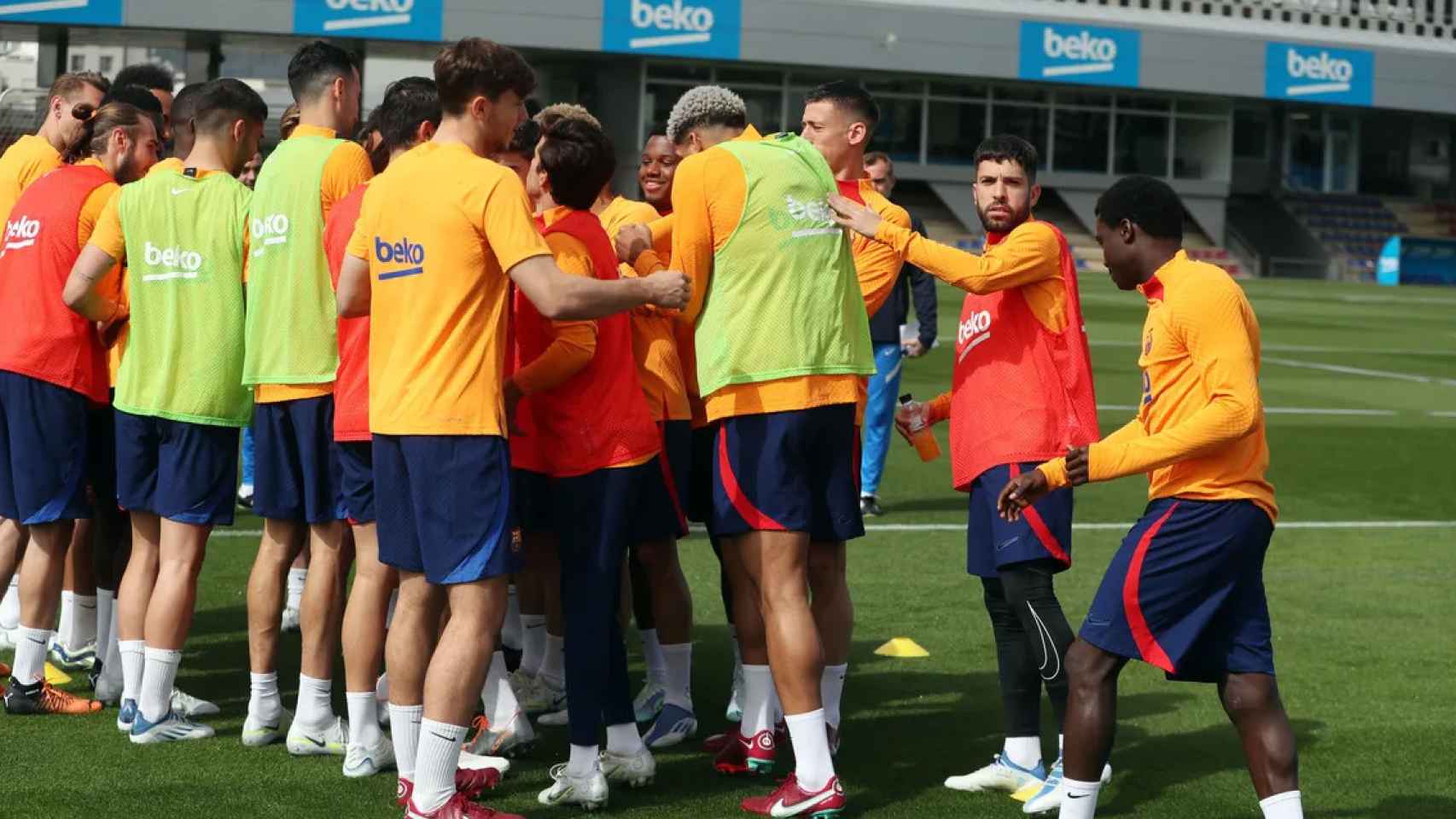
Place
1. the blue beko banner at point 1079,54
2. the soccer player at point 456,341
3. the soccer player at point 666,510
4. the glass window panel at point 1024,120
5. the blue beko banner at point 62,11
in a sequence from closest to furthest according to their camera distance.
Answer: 1. the soccer player at point 456,341
2. the soccer player at point 666,510
3. the blue beko banner at point 62,11
4. the blue beko banner at point 1079,54
5. the glass window panel at point 1024,120

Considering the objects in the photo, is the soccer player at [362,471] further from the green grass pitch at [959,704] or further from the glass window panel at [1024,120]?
the glass window panel at [1024,120]

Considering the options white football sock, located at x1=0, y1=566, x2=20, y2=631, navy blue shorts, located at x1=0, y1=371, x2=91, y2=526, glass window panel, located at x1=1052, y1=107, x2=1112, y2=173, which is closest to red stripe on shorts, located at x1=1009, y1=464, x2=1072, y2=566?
navy blue shorts, located at x1=0, y1=371, x2=91, y2=526

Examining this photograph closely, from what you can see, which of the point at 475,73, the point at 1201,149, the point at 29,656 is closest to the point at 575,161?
the point at 475,73

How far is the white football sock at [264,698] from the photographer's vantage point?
645 centimetres

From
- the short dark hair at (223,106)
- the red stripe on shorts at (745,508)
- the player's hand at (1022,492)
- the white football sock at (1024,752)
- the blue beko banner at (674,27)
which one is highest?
the blue beko banner at (674,27)

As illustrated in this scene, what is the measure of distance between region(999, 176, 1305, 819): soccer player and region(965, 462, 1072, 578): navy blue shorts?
2.02ft

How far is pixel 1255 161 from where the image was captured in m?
59.4

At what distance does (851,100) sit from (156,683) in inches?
127

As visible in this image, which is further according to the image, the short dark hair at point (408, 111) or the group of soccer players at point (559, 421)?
the short dark hair at point (408, 111)

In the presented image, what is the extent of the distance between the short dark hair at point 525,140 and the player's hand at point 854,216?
1327 millimetres

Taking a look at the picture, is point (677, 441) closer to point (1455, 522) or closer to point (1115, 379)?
point (1455, 522)

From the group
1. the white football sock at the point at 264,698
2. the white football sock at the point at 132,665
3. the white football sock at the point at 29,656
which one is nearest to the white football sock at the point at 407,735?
the white football sock at the point at 264,698

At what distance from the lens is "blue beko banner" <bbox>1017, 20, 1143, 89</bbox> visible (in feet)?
176

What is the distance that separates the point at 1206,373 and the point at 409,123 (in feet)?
9.09
